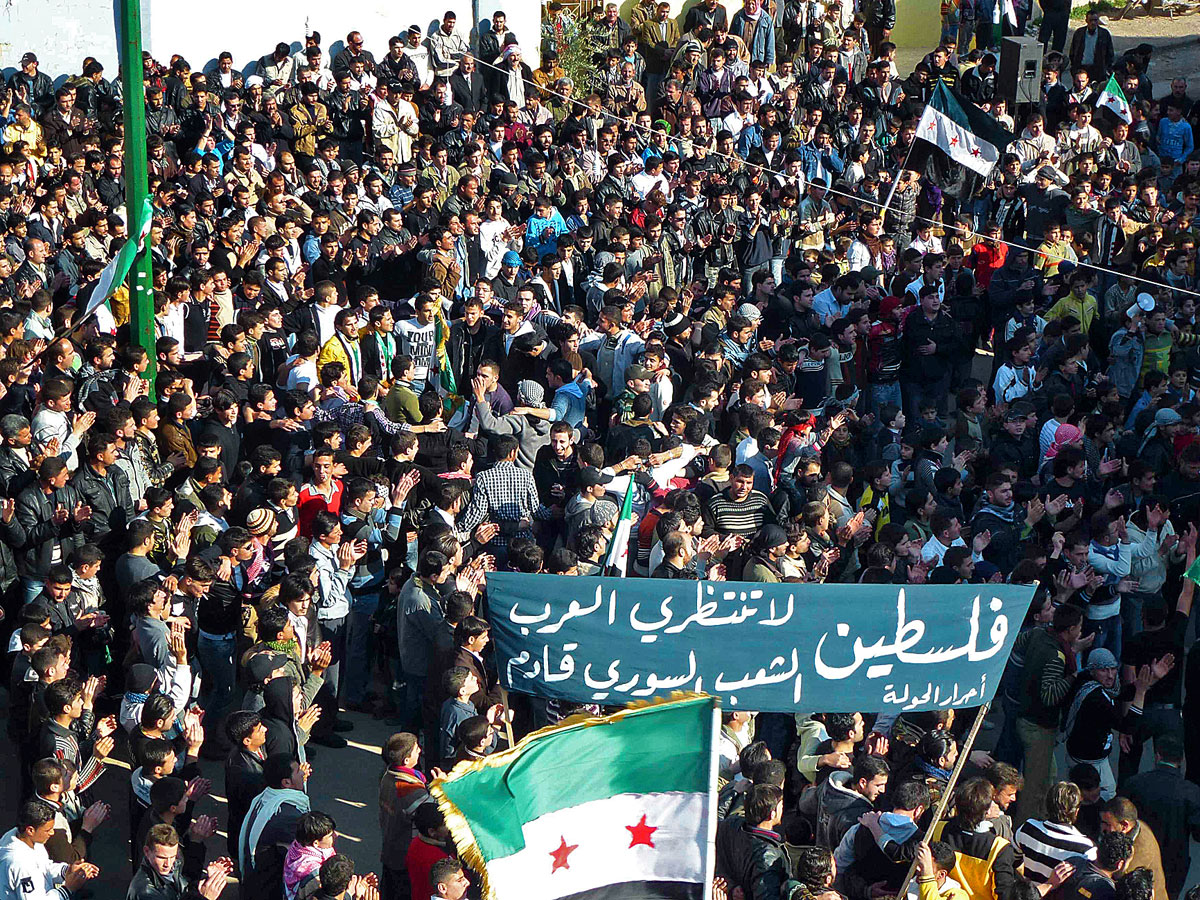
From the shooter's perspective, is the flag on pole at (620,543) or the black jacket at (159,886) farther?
the flag on pole at (620,543)

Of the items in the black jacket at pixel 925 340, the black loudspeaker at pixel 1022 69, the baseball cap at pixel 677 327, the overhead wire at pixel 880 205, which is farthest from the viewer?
the black loudspeaker at pixel 1022 69

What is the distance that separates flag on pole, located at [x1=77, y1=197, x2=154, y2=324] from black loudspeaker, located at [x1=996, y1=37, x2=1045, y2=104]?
40.4ft

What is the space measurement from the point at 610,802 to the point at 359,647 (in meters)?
4.11

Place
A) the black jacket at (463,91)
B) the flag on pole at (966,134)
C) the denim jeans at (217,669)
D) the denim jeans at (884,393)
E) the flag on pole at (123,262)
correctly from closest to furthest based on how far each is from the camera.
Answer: the denim jeans at (217,669)
the flag on pole at (123,262)
the denim jeans at (884,393)
the flag on pole at (966,134)
the black jacket at (463,91)

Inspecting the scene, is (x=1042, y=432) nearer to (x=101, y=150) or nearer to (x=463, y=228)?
(x=463, y=228)

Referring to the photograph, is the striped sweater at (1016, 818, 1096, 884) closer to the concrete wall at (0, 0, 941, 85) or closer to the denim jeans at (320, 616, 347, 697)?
the denim jeans at (320, 616, 347, 697)

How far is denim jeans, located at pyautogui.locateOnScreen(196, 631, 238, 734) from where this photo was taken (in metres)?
8.68

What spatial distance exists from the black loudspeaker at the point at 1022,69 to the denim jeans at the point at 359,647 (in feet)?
44.2

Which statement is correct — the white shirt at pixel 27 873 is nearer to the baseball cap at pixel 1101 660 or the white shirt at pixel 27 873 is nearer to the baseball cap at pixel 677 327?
the baseball cap at pixel 1101 660

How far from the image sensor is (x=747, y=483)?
9.79m

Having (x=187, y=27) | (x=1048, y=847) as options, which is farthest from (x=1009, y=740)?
(x=187, y=27)

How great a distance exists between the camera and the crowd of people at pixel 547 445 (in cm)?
718

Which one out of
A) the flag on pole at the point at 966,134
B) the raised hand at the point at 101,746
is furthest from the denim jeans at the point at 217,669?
the flag on pole at the point at 966,134

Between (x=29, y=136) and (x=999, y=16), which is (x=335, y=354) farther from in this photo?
(x=999, y=16)
